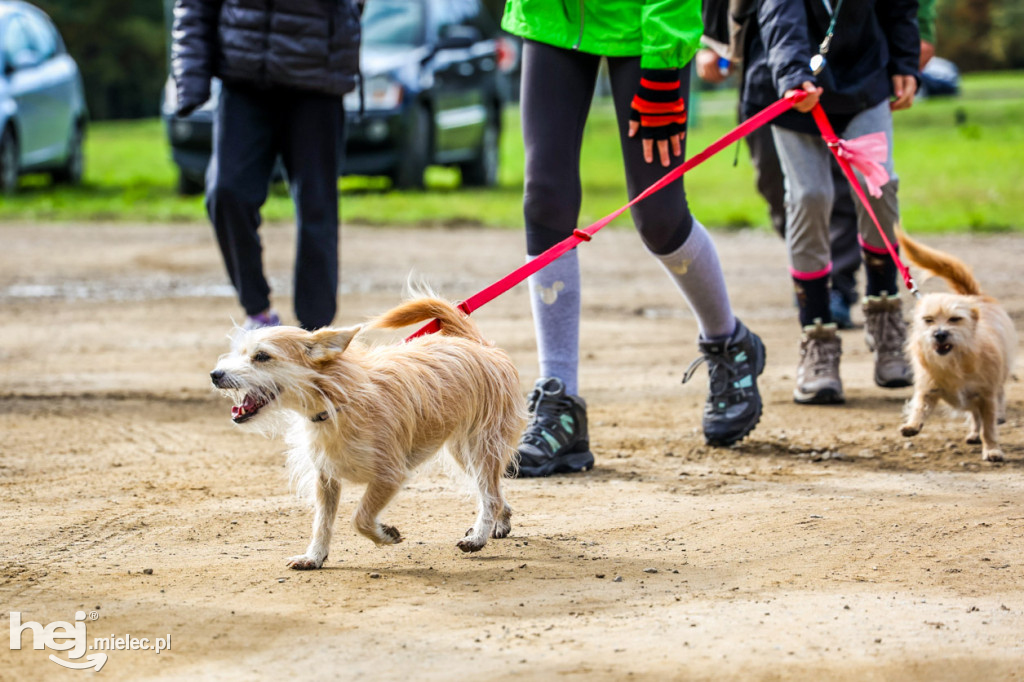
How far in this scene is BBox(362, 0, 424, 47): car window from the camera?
589 inches

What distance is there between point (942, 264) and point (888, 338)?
0.76 metres

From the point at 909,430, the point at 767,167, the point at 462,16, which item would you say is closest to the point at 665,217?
the point at 909,430

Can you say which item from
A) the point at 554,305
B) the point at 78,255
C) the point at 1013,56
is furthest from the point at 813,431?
the point at 1013,56

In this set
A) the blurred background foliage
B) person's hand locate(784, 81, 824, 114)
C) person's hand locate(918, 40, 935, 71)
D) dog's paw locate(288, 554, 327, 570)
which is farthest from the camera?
the blurred background foliage

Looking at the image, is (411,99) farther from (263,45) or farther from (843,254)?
(263,45)

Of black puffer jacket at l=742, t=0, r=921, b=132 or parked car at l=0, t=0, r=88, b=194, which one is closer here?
black puffer jacket at l=742, t=0, r=921, b=132

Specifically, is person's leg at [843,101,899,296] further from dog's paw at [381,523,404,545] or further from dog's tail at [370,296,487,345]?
dog's paw at [381,523,404,545]

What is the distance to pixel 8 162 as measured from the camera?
15320mm

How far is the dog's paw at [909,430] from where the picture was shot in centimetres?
516

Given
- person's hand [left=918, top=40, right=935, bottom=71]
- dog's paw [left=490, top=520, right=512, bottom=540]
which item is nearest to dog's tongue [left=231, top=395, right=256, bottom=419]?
dog's paw [left=490, top=520, right=512, bottom=540]

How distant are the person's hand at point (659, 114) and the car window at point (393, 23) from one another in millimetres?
10704

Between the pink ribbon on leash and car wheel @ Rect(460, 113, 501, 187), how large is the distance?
11.9 meters

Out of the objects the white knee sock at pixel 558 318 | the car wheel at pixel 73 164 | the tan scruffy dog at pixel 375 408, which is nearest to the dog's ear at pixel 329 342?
the tan scruffy dog at pixel 375 408

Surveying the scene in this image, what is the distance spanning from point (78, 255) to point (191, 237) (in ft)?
4.57
